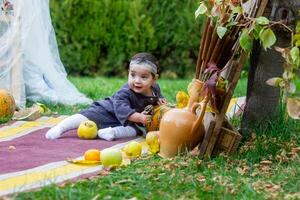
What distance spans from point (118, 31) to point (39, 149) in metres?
6.76

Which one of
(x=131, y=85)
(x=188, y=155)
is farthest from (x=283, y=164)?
(x=131, y=85)

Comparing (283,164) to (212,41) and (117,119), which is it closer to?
(212,41)

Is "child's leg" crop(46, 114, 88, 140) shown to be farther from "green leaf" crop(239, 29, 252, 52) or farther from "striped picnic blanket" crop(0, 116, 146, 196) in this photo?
"green leaf" crop(239, 29, 252, 52)

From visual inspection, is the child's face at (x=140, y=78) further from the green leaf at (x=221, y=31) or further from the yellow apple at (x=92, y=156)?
the green leaf at (x=221, y=31)

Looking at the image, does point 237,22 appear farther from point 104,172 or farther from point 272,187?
point 104,172

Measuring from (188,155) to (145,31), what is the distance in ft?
23.9

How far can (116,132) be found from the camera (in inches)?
203

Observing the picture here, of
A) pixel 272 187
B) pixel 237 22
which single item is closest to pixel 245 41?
pixel 237 22

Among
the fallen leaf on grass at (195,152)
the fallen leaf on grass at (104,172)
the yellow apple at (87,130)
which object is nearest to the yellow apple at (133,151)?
the fallen leaf on grass at (195,152)

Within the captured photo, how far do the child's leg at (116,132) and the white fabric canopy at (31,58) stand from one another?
1.95 m

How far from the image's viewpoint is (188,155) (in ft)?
13.9

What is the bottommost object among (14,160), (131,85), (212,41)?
(14,160)

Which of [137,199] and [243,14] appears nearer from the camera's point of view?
[137,199]

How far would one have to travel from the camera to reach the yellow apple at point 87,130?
5094 millimetres
